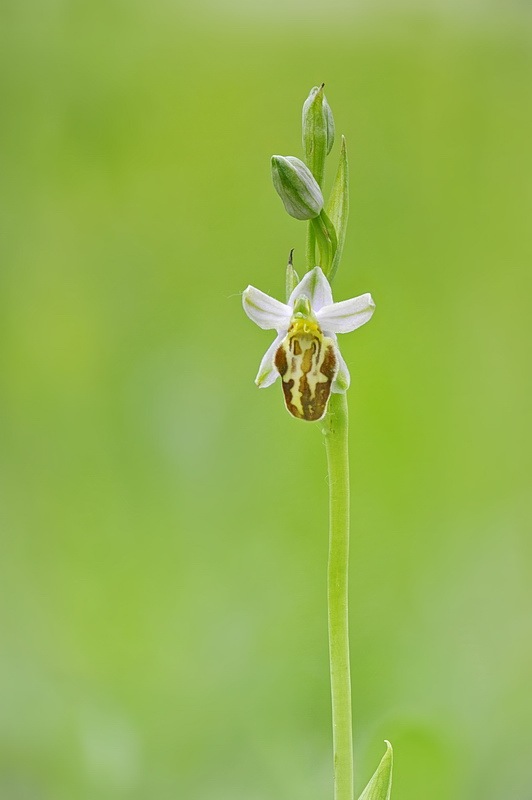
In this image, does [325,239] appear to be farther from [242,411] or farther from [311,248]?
[242,411]

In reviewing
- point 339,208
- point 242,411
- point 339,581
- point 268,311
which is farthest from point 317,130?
point 242,411

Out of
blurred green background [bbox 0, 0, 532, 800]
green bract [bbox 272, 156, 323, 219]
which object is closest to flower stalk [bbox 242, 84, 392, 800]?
green bract [bbox 272, 156, 323, 219]

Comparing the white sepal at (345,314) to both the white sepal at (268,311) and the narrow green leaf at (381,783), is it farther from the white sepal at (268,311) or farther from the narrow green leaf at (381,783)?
the narrow green leaf at (381,783)

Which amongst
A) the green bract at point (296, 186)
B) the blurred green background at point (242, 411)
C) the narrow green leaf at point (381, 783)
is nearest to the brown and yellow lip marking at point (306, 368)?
the green bract at point (296, 186)


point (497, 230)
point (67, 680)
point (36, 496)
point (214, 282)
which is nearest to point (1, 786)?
point (67, 680)

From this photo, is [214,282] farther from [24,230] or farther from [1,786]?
[1,786]

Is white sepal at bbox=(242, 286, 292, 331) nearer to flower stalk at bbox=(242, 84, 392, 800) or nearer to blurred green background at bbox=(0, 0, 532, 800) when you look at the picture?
flower stalk at bbox=(242, 84, 392, 800)
